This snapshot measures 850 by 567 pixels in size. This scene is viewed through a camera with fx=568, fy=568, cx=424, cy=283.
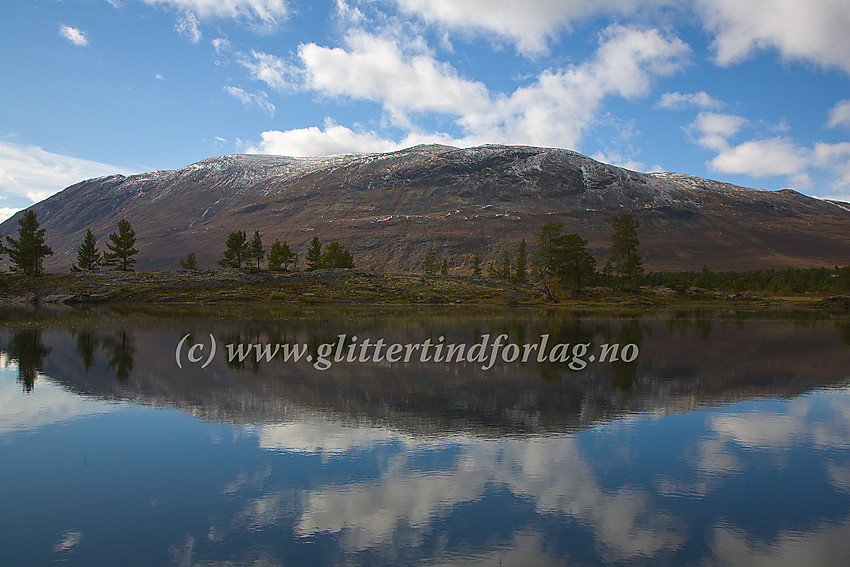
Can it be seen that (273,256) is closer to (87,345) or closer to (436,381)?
(87,345)

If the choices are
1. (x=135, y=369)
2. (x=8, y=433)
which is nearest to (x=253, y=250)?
(x=135, y=369)

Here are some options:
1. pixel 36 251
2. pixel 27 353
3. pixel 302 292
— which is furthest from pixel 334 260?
pixel 27 353

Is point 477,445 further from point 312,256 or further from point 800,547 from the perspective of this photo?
point 312,256

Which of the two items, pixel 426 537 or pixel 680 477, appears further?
pixel 680 477

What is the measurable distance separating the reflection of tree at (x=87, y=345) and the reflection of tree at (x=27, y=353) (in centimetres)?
160

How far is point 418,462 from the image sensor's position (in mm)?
11852

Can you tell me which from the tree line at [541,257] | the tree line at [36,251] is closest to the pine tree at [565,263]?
the tree line at [541,257]

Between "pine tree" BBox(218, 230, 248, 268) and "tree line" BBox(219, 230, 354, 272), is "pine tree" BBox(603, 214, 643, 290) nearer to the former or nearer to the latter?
"tree line" BBox(219, 230, 354, 272)

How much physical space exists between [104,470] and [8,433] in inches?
193

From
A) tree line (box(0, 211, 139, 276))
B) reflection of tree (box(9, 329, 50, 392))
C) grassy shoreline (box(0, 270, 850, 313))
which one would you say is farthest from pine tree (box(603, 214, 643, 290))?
reflection of tree (box(9, 329, 50, 392))

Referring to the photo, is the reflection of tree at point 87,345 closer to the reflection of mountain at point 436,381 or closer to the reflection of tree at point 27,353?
the reflection of mountain at point 436,381

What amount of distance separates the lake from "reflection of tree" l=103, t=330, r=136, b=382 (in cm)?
→ 30

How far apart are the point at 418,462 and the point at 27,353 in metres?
25.3

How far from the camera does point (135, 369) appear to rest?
23.3 meters
